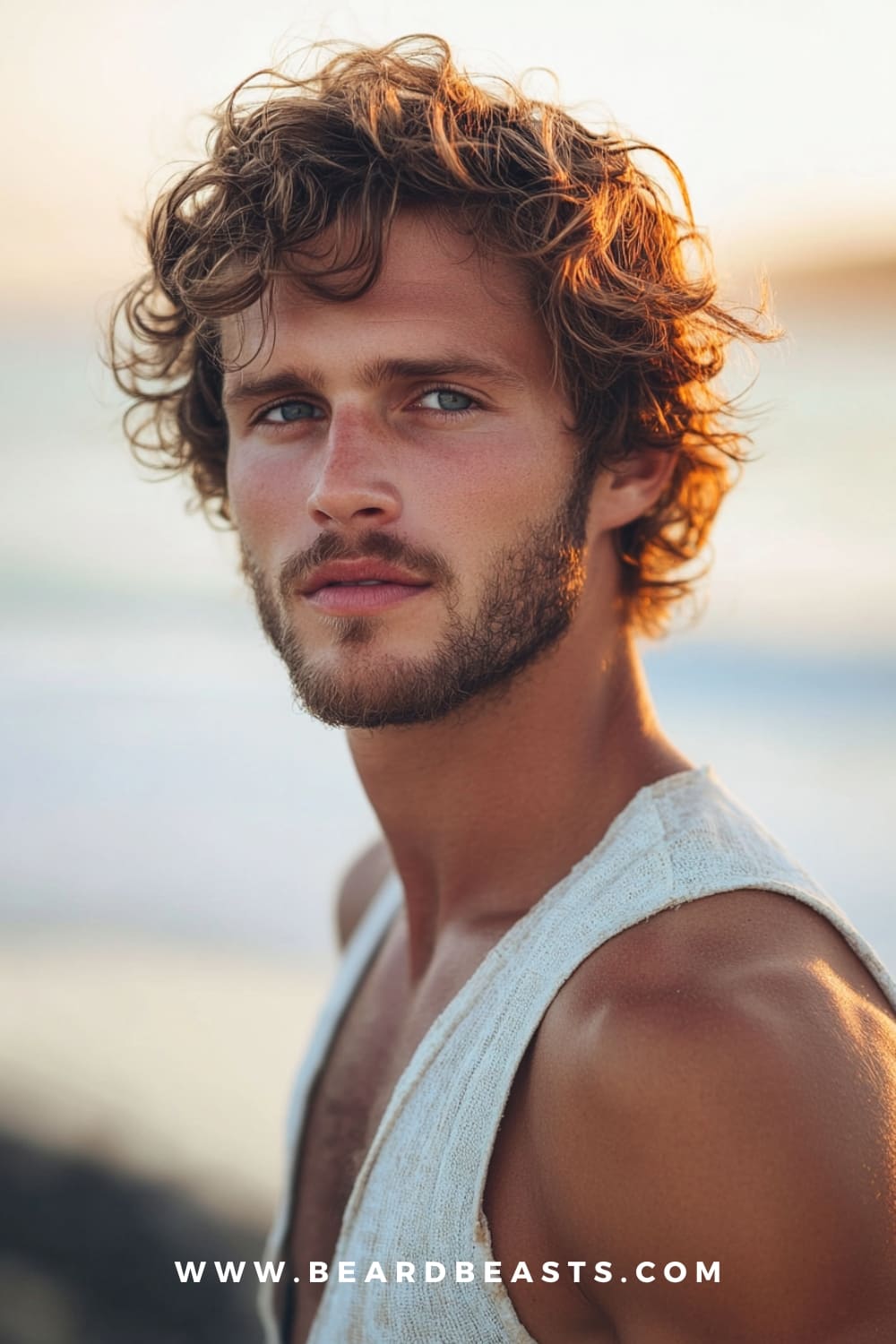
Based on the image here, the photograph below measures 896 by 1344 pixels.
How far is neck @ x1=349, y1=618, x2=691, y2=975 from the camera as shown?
2.57 metres

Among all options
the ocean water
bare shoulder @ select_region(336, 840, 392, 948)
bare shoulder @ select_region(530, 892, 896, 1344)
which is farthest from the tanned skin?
the ocean water

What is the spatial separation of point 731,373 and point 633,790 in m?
1.17

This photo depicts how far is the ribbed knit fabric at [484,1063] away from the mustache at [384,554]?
0.56 m

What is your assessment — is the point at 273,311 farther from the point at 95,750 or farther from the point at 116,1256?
the point at 95,750

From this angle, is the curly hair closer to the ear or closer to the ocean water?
the ear

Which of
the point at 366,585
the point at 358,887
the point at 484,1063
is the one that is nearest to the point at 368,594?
the point at 366,585

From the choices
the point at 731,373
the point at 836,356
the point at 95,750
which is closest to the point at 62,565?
the point at 95,750

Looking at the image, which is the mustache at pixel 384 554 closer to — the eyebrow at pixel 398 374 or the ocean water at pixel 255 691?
the eyebrow at pixel 398 374

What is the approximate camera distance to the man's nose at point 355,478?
2416 millimetres

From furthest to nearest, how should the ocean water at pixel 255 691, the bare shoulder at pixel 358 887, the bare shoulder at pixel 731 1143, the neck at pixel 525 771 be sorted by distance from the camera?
the ocean water at pixel 255 691, the bare shoulder at pixel 358 887, the neck at pixel 525 771, the bare shoulder at pixel 731 1143

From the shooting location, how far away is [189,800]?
934 cm

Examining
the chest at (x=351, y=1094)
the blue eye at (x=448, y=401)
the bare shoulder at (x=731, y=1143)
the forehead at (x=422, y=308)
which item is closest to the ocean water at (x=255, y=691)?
the forehead at (x=422, y=308)

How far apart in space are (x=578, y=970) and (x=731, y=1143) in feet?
1.41

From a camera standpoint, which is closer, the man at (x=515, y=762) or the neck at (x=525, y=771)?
the man at (x=515, y=762)
